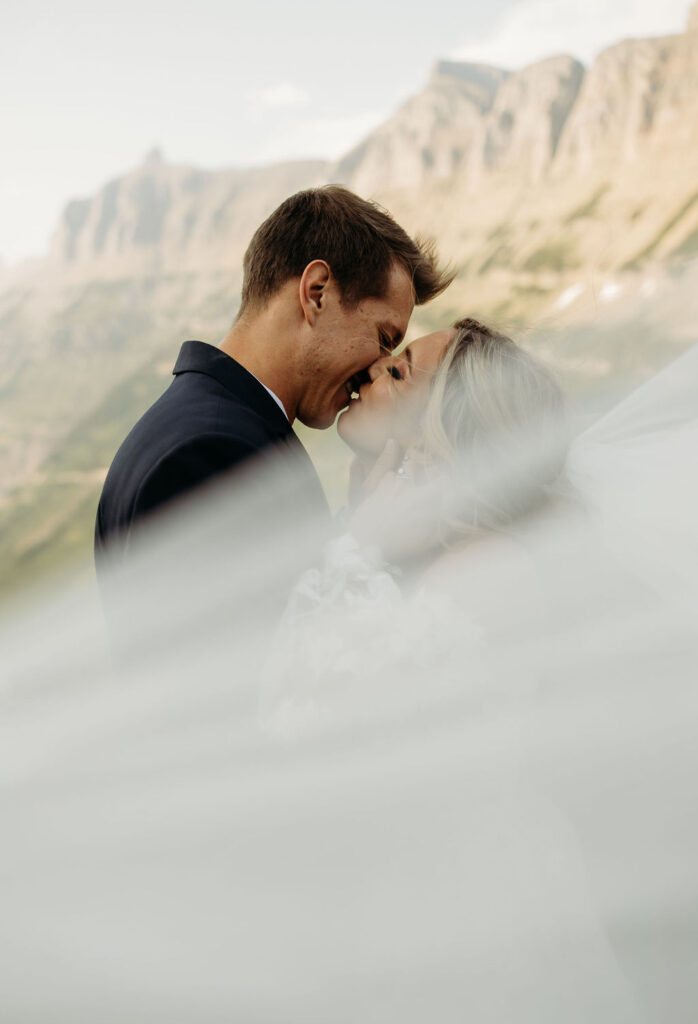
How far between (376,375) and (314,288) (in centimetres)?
27

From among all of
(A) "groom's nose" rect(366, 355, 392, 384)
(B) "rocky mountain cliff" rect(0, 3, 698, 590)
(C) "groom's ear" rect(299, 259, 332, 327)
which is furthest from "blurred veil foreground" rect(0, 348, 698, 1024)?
(B) "rocky mountain cliff" rect(0, 3, 698, 590)

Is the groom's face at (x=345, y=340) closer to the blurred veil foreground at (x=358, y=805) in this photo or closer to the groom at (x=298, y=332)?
the groom at (x=298, y=332)

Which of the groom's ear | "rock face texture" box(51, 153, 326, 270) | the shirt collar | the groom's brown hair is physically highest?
"rock face texture" box(51, 153, 326, 270)

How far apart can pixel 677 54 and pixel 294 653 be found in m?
49.4

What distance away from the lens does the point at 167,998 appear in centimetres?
167

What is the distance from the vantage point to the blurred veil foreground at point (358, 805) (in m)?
1.62

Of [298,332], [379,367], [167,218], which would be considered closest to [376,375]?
[379,367]

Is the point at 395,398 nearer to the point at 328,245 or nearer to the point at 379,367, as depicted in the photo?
the point at 379,367

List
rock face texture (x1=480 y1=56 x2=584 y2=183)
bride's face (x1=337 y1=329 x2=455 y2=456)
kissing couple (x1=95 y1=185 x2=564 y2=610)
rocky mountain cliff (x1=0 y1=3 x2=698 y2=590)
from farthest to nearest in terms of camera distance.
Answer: rock face texture (x1=480 y1=56 x2=584 y2=183) → rocky mountain cliff (x1=0 y1=3 x2=698 y2=590) → bride's face (x1=337 y1=329 x2=455 y2=456) → kissing couple (x1=95 y1=185 x2=564 y2=610)

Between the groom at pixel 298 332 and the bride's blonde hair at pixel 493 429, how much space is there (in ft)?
0.72

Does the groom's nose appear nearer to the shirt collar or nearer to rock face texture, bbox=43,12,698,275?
the shirt collar

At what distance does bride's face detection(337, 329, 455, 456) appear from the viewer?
197cm

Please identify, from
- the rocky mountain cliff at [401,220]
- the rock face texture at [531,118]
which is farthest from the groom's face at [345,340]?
the rock face texture at [531,118]

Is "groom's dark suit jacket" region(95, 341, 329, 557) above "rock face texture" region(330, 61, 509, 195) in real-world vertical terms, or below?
below
